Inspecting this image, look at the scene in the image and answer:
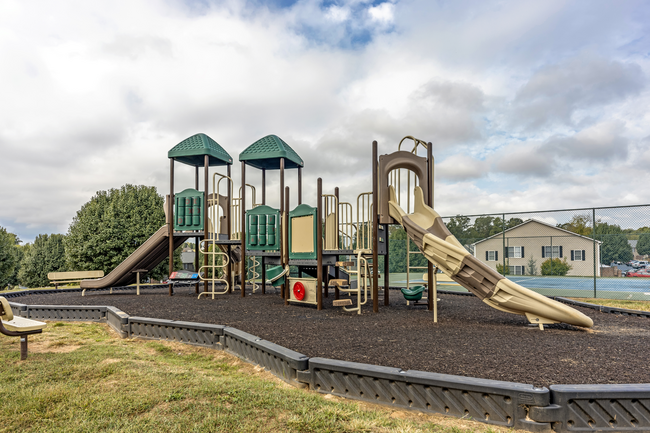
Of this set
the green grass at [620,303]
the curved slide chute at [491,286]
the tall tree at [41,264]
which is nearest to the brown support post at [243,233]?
the curved slide chute at [491,286]

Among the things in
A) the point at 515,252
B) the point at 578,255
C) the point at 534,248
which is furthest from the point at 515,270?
the point at 578,255

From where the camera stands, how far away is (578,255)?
45.4ft

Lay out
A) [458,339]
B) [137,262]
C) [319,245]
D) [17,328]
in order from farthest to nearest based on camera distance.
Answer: [137,262]
[319,245]
[458,339]
[17,328]

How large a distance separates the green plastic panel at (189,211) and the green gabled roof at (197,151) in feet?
4.73

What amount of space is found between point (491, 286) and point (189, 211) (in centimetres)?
1051

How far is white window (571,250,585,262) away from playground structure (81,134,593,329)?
7.05m

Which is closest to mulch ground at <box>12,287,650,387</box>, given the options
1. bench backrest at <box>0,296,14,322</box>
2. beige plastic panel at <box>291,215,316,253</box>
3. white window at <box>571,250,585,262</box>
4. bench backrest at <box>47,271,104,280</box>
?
beige plastic panel at <box>291,215,316,253</box>

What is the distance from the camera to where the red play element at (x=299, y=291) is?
9.97 m

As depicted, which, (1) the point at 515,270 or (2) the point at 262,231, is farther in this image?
(1) the point at 515,270

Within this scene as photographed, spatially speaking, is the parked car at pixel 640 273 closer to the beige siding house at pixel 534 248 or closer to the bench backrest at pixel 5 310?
the beige siding house at pixel 534 248

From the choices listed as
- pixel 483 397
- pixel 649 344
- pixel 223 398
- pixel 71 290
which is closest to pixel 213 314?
pixel 223 398

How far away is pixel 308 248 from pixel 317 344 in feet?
14.6

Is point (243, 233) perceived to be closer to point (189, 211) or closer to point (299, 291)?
point (189, 211)

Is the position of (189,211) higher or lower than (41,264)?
higher
